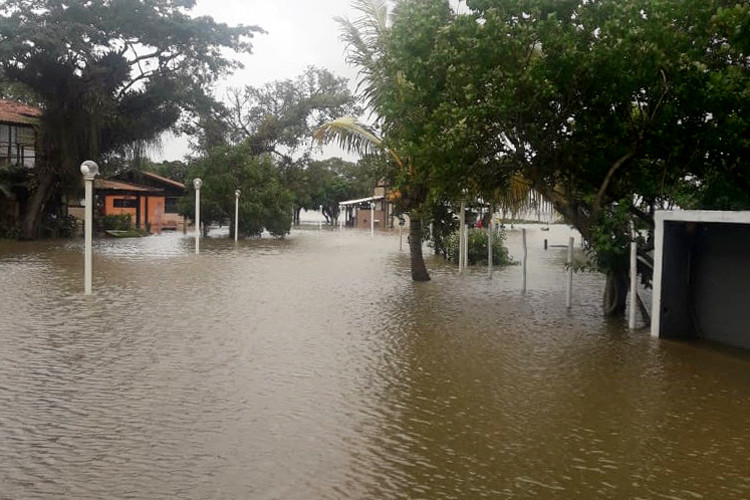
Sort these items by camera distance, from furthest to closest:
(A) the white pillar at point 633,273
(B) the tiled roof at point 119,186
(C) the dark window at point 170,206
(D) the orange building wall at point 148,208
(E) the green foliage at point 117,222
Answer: (C) the dark window at point 170,206 < (D) the orange building wall at point 148,208 < (E) the green foliage at point 117,222 < (B) the tiled roof at point 119,186 < (A) the white pillar at point 633,273

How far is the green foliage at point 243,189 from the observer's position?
3753 centimetres

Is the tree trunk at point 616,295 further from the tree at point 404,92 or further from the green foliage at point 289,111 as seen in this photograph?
the green foliage at point 289,111

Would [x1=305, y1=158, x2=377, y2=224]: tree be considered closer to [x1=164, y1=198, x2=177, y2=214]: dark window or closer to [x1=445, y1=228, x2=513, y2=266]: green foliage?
[x1=164, y1=198, x2=177, y2=214]: dark window

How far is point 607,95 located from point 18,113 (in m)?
32.4

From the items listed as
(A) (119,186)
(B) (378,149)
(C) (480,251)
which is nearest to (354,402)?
(B) (378,149)

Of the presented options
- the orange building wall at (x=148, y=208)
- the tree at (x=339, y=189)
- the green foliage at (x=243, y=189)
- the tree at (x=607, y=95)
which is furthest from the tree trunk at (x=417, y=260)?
the tree at (x=339, y=189)

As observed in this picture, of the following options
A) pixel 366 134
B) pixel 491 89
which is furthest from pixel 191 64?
pixel 491 89

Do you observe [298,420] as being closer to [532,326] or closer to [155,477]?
[155,477]

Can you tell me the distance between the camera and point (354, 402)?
7285 millimetres

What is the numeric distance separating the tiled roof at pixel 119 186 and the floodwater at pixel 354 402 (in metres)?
25.5

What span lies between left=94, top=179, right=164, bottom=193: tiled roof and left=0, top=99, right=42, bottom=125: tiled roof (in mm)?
4694

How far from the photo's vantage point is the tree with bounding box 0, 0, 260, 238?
2953 centimetres

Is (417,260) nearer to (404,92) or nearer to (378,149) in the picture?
(378,149)

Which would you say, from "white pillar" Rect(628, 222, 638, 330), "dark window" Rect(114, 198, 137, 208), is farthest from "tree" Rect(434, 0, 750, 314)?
"dark window" Rect(114, 198, 137, 208)
